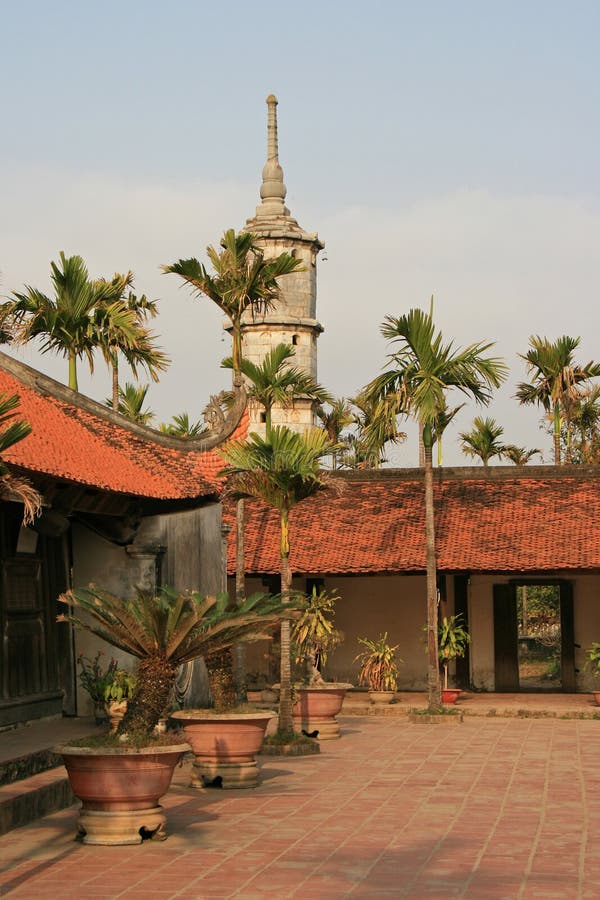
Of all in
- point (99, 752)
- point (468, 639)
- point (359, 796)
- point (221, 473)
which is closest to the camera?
point (99, 752)

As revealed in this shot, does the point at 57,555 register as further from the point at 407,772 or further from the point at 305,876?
the point at 305,876

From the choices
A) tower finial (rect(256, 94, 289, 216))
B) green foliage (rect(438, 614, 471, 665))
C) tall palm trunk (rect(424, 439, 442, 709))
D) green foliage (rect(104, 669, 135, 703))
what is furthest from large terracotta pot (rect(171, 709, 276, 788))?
tower finial (rect(256, 94, 289, 216))

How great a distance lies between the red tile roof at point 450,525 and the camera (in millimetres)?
26328

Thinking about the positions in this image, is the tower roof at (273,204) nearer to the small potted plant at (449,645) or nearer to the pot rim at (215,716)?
the small potted plant at (449,645)

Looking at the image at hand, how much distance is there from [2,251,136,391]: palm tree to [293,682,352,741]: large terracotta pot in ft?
23.8

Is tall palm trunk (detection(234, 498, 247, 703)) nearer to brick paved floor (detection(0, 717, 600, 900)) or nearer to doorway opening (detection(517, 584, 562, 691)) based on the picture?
brick paved floor (detection(0, 717, 600, 900))

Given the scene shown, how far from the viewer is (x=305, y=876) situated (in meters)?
10.2

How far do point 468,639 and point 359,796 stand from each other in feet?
39.3

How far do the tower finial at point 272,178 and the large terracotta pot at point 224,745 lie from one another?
3991cm

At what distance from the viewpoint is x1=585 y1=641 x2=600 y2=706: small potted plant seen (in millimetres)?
24781

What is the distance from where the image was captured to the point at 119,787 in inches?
437

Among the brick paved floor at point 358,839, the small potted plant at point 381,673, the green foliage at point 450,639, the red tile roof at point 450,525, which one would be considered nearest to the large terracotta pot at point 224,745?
the brick paved floor at point 358,839

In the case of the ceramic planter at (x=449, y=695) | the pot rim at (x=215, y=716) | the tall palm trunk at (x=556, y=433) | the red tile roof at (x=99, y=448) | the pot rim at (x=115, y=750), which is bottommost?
the ceramic planter at (x=449, y=695)

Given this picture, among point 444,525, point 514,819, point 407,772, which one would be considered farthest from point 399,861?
point 444,525
